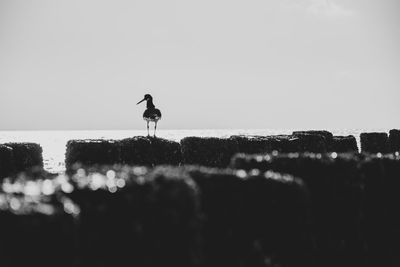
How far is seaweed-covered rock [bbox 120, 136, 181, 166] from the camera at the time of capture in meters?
15.7

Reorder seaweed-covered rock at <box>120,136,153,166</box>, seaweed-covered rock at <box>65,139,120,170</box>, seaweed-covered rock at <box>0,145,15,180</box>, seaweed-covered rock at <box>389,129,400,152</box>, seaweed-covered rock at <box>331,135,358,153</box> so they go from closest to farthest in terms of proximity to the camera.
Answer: seaweed-covered rock at <box>0,145,15,180</box>, seaweed-covered rock at <box>65,139,120,170</box>, seaweed-covered rock at <box>120,136,153,166</box>, seaweed-covered rock at <box>331,135,358,153</box>, seaweed-covered rock at <box>389,129,400,152</box>

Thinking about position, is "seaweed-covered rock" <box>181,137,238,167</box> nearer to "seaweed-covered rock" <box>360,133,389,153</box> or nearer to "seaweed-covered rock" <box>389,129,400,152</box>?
"seaweed-covered rock" <box>360,133,389,153</box>

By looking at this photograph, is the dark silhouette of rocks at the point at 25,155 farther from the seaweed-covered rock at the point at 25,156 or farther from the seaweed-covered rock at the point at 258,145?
the seaweed-covered rock at the point at 258,145

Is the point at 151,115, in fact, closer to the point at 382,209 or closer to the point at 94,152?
the point at 94,152

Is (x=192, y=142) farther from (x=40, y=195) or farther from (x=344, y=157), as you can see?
(x=40, y=195)

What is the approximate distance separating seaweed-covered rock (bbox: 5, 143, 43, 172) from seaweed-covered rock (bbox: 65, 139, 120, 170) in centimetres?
190

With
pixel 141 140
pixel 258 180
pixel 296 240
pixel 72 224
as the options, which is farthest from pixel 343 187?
pixel 141 140

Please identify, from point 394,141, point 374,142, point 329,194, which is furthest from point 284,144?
point 394,141

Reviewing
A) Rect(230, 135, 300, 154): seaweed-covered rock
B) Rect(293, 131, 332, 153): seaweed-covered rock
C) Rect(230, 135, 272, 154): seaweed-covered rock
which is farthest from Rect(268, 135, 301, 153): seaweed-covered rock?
Rect(293, 131, 332, 153): seaweed-covered rock

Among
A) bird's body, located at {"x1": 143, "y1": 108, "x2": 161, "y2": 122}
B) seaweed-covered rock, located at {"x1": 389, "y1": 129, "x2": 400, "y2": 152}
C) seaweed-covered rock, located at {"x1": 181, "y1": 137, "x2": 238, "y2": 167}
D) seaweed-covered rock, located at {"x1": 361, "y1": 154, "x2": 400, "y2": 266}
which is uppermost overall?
bird's body, located at {"x1": 143, "y1": 108, "x2": 161, "y2": 122}

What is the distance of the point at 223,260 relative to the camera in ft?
18.2

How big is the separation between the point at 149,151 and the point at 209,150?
7.16ft

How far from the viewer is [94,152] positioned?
1420 centimetres

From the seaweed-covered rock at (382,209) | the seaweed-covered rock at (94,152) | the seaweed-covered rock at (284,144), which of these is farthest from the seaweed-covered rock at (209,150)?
the seaweed-covered rock at (382,209)
